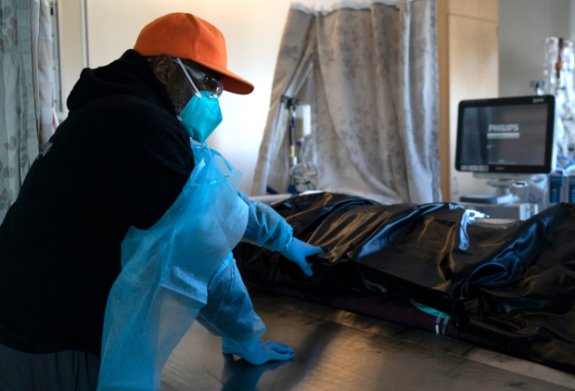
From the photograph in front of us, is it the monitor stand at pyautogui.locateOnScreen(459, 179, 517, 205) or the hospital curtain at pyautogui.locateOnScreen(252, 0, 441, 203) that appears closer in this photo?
the monitor stand at pyautogui.locateOnScreen(459, 179, 517, 205)

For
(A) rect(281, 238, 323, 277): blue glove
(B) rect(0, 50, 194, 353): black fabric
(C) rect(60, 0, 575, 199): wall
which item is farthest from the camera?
(C) rect(60, 0, 575, 199): wall

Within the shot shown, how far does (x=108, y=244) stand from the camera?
3.11 feet

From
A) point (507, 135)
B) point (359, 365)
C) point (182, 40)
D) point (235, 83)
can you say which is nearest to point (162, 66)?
point (182, 40)

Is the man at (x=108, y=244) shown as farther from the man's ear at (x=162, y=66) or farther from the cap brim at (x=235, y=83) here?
the cap brim at (x=235, y=83)

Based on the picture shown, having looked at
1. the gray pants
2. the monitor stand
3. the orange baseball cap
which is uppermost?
the orange baseball cap

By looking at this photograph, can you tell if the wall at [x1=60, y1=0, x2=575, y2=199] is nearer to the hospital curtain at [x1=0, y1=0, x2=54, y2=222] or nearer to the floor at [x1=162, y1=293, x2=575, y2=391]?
the hospital curtain at [x1=0, y1=0, x2=54, y2=222]

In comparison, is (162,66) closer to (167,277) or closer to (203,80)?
(203,80)

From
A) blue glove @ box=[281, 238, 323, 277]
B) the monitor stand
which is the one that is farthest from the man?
the monitor stand

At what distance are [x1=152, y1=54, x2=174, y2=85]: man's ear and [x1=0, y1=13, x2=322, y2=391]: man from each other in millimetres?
107

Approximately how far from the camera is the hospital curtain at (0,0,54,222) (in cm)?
174

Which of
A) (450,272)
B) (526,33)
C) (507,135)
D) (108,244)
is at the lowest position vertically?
(450,272)

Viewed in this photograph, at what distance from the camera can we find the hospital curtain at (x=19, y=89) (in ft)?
5.72

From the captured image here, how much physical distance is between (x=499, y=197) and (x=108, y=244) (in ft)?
6.10

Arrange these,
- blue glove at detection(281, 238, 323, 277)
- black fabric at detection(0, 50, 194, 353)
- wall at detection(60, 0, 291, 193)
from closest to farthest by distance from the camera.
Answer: black fabric at detection(0, 50, 194, 353) < blue glove at detection(281, 238, 323, 277) < wall at detection(60, 0, 291, 193)
